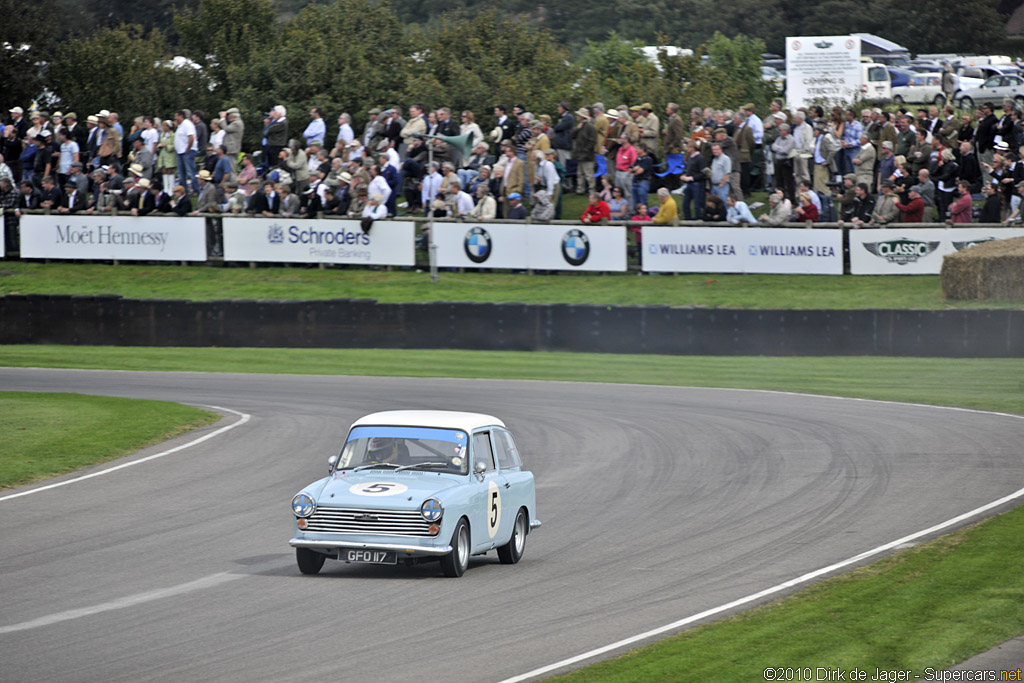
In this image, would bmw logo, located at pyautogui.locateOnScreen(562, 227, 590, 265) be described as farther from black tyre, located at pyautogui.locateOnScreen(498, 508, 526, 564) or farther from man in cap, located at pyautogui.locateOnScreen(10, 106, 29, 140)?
black tyre, located at pyautogui.locateOnScreen(498, 508, 526, 564)

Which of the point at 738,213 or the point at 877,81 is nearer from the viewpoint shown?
the point at 738,213

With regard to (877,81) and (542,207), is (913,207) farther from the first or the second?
(877,81)

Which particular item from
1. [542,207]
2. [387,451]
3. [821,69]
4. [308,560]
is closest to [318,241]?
[542,207]

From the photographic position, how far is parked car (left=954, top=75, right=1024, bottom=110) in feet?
181

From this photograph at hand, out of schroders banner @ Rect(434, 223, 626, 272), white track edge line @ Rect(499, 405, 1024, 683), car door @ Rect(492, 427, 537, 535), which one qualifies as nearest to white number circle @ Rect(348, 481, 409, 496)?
car door @ Rect(492, 427, 537, 535)

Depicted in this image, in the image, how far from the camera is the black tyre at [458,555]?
1016 cm

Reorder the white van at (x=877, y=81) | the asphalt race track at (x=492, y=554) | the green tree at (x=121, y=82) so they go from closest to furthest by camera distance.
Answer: the asphalt race track at (x=492, y=554), the green tree at (x=121, y=82), the white van at (x=877, y=81)

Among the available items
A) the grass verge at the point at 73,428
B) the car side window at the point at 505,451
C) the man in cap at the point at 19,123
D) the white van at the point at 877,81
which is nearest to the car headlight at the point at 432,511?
the car side window at the point at 505,451

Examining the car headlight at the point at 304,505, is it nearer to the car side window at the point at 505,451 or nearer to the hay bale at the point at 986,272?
the car side window at the point at 505,451

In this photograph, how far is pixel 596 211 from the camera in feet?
96.2

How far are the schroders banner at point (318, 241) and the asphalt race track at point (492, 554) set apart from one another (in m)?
9.26

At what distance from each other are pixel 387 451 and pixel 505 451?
1.25 metres

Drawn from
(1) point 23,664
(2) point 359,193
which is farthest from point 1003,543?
A: (2) point 359,193

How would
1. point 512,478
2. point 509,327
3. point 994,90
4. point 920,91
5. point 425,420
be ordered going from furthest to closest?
point 920,91
point 994,90
point 509,327
point 512,478
point 425,420
